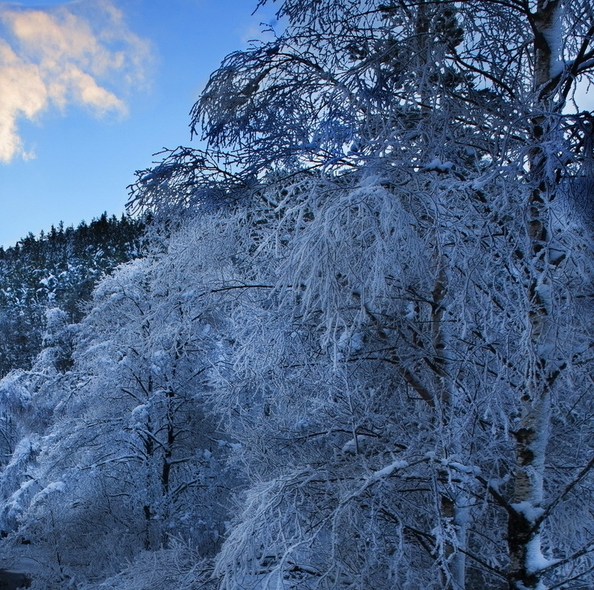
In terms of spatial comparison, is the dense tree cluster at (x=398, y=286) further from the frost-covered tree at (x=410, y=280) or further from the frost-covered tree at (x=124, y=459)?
the frost-covered tree at (x=124, y=459)

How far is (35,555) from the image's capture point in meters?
11.3

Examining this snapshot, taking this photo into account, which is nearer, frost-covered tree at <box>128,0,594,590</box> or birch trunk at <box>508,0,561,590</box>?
frost-covered tree at <box>128,0,594,590</box>

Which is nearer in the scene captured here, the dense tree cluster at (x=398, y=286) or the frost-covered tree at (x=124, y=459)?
the dense tree cluster at (x=398, y=286)

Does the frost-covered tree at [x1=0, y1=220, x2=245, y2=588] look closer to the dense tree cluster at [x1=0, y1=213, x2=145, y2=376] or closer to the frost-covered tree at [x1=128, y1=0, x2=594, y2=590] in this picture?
the frost-covered tree at [x1=128, y1=0, x2=594, y2=590]

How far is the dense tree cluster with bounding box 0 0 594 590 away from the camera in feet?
9.96

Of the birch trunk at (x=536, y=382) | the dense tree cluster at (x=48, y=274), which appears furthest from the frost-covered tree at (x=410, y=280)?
the dense tree cluster at (x=48, y=274)

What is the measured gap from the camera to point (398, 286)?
3.86 m

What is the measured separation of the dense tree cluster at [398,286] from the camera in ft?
9.96

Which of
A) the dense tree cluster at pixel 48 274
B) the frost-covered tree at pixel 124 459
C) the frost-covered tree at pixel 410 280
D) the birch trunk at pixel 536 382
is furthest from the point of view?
the dense tree cluster at pixel 48 274

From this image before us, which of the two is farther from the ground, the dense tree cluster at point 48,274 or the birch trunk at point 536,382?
the dense tree cluster at point 48,274

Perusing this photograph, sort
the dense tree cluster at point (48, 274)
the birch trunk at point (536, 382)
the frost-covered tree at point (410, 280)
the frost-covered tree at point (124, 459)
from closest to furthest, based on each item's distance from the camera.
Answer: the frost-covered tree at point (410, 280) → the birch trunk at point (536, 382) → the frost-covered tree at point (124, 459) → the dense tree cluster at point (48, 274)

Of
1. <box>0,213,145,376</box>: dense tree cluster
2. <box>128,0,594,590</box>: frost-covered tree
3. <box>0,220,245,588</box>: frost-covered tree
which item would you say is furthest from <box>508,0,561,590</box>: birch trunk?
<box>0,213,145,376</box>: dense tree cluster

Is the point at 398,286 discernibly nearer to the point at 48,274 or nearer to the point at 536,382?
the point at 536,382

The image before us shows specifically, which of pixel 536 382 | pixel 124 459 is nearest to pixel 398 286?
pixel 536 382
